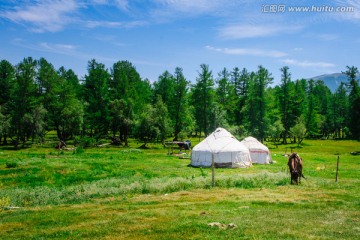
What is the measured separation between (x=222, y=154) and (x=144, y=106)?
37.6m

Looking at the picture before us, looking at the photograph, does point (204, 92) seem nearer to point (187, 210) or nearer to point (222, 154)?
point (222, 154)

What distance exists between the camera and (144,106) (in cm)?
7000

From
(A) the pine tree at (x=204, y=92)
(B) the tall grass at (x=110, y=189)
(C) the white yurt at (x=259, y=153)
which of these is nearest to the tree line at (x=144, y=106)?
(A) the pine tree at (x=204, y=92)

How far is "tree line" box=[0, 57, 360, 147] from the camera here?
60.7 m

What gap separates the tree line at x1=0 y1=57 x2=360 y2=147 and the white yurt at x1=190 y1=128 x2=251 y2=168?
2283 cm

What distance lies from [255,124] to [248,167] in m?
30.7

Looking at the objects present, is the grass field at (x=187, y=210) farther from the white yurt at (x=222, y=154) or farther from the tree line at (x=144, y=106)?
the tree line at (x=144, y=106)

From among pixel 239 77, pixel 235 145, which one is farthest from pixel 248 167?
pixel 239 77

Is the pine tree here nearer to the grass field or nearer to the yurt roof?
the yurt roof

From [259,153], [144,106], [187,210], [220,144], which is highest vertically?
[144,106]

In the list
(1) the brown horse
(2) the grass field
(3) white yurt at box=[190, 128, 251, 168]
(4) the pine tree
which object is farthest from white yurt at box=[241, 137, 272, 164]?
(4) the pine tree

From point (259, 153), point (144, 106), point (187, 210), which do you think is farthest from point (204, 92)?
point (187, 210)

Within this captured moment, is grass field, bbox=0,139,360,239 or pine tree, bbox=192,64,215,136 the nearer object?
grass field, bbox=0,139,360,239

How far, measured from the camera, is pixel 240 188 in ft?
65.4
